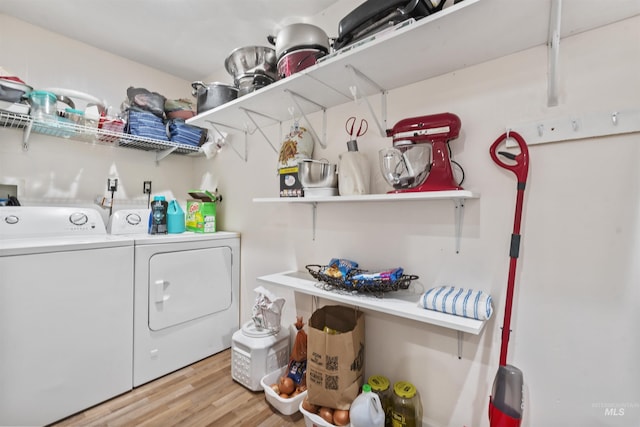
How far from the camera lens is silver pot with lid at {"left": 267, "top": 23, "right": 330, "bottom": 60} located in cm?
136

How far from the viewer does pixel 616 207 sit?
0.94 meters

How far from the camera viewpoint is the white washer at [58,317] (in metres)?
1.32

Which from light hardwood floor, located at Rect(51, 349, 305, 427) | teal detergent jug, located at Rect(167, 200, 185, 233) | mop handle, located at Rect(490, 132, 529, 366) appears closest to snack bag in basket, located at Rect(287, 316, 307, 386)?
light hardwood floor, located at Rect(51, 349, 305, 427)

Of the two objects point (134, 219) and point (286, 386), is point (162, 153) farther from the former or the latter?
point (286, 386)

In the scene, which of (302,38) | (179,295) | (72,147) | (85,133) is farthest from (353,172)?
(72,147)

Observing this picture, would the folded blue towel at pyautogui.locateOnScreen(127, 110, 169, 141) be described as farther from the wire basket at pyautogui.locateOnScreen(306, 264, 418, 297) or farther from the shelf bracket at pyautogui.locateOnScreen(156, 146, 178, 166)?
the wire basket at pyautogui.locateOnScreen(306, 264, 418, 297)

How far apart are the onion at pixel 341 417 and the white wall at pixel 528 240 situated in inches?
10.9

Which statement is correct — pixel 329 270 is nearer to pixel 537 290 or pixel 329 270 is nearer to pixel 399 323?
pixel 399 323

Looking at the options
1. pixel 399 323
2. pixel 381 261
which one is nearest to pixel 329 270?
pixel 381 261

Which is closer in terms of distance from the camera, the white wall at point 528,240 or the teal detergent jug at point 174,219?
the white wall at point 528,240

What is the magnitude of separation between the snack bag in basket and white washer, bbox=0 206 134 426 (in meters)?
1.01

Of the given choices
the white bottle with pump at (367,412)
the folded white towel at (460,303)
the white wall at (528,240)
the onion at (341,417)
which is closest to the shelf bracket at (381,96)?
the white wall at (528,240)

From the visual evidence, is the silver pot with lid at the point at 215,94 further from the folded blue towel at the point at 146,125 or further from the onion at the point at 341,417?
the onion at the point at 341,417

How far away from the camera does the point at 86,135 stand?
196 centimetres
